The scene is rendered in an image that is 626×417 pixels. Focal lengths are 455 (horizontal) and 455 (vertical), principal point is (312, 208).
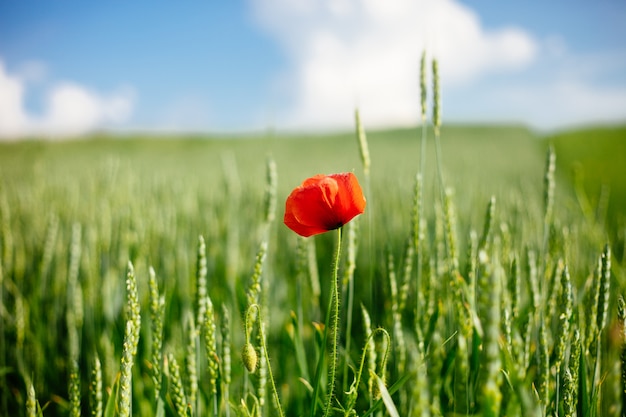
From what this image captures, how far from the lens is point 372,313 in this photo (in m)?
0.92

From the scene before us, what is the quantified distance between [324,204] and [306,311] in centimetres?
93

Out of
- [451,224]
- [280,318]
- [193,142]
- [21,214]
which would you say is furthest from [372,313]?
[193,142]

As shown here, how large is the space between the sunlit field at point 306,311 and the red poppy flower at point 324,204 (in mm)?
80

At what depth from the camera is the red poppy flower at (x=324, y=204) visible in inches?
23.8

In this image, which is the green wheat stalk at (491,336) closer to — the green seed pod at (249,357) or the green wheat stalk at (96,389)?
the green seed pod at (249,357)

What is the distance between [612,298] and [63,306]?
5.72ft

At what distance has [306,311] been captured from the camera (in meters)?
1.47

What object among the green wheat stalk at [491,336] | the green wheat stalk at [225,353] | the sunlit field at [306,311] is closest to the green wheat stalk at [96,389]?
the sunlit field at [306,311]

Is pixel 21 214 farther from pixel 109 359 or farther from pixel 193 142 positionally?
pixel 193 142

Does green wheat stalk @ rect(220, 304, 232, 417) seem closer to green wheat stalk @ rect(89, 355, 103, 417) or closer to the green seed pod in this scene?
the green seed pod

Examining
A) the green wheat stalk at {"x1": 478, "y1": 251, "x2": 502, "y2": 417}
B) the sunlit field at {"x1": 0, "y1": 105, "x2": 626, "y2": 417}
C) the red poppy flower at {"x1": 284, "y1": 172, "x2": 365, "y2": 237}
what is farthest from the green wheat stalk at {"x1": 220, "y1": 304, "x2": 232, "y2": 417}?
the green wheat stalk at {"x1": 478, "y1": 251, "x2": 502, "y2": 417}

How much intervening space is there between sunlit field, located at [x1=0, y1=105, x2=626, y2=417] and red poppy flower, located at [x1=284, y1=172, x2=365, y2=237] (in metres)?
0.08

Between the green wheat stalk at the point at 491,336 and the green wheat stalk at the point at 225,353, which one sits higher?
the green wheat stalk at the point at 491,336

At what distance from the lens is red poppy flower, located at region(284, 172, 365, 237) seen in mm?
604
